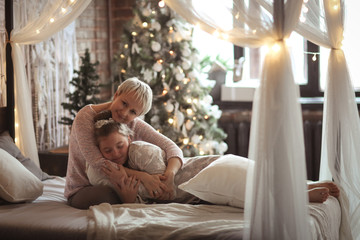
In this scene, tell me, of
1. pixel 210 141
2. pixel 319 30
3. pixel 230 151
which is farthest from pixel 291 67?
pixel 230 151

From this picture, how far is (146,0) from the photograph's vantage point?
485 centimetres

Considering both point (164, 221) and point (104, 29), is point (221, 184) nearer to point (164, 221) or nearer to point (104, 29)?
point (164, 221)

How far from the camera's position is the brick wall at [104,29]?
17.9ft

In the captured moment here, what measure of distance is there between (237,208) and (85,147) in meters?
0.88

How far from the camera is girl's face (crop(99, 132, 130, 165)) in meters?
2.92

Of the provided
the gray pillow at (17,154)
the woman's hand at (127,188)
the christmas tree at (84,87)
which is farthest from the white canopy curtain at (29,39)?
the woman's hand at (127,188)

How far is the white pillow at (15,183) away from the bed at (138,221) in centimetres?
5

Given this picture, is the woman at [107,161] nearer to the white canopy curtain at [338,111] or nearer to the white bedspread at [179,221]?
the white bedspread at [179,221]

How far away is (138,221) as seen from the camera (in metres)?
2.57

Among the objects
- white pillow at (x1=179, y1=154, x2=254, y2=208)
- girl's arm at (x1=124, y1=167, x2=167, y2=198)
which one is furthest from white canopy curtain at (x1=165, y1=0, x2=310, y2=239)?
girl's arm at (x1=124, y1=167, x2=167, y2=198)

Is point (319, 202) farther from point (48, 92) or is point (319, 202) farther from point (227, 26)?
point (48, 92)

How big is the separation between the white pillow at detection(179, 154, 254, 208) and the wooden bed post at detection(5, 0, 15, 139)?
61.1 inches

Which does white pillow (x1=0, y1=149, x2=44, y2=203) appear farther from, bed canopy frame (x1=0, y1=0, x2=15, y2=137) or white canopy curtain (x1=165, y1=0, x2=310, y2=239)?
white canopy curtain (x1=165, y1=0, x2=310, y2=239)

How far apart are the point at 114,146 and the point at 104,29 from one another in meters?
3.00
